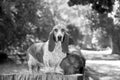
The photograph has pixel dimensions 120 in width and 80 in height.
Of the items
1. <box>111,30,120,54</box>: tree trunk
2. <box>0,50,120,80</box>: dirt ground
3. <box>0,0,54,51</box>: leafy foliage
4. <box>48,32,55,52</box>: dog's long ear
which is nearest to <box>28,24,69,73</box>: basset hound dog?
<box>48,32,55,52</box>: dog's long ear

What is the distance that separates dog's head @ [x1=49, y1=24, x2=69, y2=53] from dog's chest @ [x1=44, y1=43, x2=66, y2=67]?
57mm

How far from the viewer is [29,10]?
53.3 ft

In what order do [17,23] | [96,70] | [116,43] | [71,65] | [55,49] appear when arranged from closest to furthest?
[55,49] → [71,65] → [96,70] → [17,23] → [116,43]

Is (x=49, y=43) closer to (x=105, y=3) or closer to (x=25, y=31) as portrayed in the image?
(x=105, y=3)

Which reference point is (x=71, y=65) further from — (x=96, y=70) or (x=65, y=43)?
(x=96, y=70)

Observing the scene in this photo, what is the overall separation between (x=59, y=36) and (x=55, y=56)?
0.35 metres

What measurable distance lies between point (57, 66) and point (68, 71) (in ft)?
0.73

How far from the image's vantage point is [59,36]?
10.6 feet

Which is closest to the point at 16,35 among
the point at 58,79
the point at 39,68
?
the point at 39,68

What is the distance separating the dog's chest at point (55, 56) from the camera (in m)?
3.34

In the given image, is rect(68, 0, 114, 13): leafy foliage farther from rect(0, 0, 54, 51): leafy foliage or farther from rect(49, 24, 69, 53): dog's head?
rect(0, 0, 54, 51): leafy foliage

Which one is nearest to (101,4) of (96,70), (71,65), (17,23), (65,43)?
(71,65)

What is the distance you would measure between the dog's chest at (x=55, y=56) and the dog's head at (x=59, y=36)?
0.19 feet

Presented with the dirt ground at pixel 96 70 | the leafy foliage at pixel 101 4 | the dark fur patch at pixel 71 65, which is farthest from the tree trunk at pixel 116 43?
the dark fur patch at pixel 71 65
